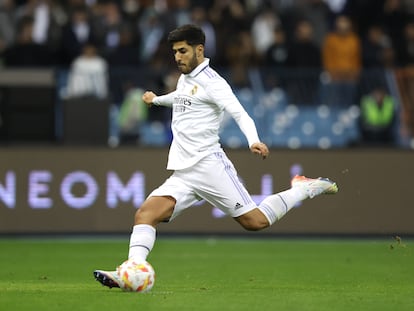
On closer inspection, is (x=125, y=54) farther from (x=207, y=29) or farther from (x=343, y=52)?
(x=343, y=52)

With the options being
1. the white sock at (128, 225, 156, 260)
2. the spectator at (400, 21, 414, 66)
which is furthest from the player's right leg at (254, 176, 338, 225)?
the spectator at (400, 21, 414, 66)

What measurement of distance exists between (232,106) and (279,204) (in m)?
1.28

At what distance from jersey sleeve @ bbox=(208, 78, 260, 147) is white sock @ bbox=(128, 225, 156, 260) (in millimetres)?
1191

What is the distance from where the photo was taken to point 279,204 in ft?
35.1

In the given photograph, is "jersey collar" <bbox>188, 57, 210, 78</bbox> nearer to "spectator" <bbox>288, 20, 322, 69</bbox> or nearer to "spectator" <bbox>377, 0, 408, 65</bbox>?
"spectator" <bbox>288, 20, 322, 69</bbox>

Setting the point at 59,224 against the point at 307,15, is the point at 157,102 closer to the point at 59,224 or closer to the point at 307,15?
the point at 59,224

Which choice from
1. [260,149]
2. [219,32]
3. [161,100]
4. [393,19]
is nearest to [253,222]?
[260,149]

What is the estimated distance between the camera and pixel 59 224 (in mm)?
17562

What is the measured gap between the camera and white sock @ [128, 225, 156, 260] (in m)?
9.75

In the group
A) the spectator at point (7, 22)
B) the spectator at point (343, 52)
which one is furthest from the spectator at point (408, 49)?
the spectator at point (7, 22)

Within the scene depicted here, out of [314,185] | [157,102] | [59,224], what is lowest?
[59,224]

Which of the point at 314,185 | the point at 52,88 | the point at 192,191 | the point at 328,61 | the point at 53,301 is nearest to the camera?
the point at 53,301

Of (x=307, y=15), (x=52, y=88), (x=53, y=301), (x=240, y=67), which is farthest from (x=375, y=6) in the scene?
(x=53, y=301)

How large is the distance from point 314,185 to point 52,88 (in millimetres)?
7231
